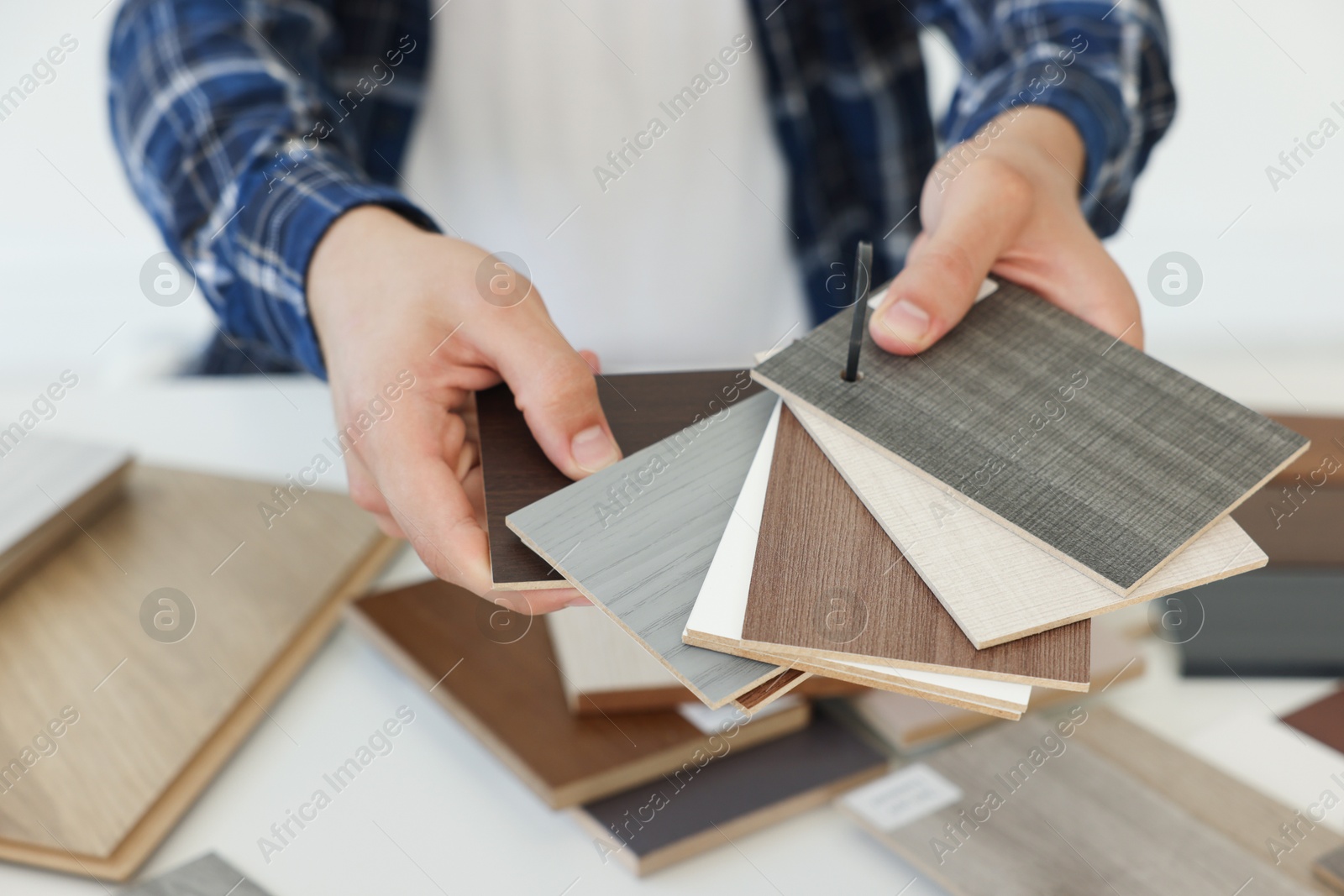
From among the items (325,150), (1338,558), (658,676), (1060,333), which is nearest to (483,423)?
(658,676)

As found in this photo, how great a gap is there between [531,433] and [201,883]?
0.54 meters

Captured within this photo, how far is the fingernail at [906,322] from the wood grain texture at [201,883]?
2.69 feet

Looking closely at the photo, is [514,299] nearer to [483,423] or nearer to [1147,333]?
[483,423]

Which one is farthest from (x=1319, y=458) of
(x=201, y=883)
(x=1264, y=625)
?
(x=201, y=883)

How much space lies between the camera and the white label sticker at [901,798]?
1.00 metres

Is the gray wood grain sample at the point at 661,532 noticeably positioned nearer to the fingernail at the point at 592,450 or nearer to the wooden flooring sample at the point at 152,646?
the fingernail at the point at 592,450

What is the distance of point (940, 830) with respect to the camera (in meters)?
0.99

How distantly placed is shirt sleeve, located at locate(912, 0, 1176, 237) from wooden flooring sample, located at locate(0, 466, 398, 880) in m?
1.12

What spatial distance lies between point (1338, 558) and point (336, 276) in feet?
4.16

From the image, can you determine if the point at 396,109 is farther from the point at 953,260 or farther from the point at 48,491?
the point at 953,260

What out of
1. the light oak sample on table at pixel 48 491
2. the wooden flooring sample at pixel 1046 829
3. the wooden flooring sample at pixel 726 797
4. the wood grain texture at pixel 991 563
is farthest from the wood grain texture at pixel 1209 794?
the light oak sample on table at pixel 48 491

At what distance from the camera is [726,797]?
40.9 inches

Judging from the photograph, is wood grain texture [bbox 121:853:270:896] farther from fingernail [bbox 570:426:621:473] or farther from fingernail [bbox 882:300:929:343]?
fingernail [bbox 882:300:929:343]

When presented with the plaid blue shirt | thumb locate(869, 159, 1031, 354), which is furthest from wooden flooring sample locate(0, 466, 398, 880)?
thumb locate(869, 159, 1031, 354)
